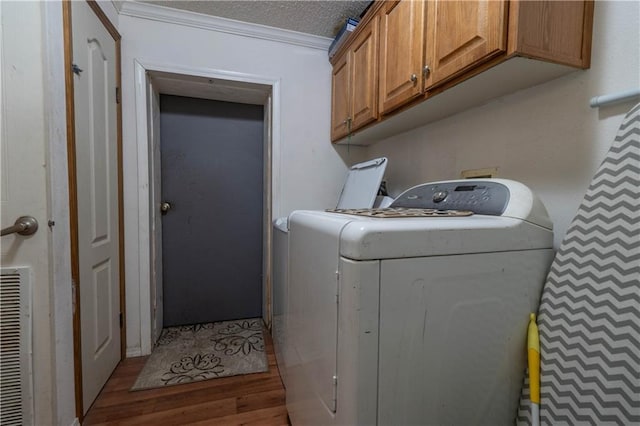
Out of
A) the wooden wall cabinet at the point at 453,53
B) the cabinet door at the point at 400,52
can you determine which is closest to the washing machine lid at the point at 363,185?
the wooden wall cabinet at the point at 453,53

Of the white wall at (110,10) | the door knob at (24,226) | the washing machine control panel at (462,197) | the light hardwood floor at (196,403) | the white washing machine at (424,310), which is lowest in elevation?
the light hardwood floor at (196,403)

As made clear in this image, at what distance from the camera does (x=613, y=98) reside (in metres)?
0.77

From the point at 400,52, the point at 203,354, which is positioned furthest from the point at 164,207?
the point at 400,52

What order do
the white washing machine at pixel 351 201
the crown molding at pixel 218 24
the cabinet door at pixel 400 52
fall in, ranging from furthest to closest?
1. the crown molding at pixel 218 24
2. the white washing machine at pixel 351 201
3. the cabinet door at pixel 400 52

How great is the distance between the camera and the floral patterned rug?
158 cm

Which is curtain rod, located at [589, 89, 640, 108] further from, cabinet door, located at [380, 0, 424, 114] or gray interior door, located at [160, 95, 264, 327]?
gray interior door, located at [160, 95, 264, 327]

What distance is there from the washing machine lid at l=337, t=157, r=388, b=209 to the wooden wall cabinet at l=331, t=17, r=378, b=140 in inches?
10.1

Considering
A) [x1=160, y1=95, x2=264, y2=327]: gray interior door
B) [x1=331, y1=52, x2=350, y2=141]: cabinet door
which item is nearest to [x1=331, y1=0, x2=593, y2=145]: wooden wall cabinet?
[x1=331, y1=52, x2=350, y2=141]: cabinet door

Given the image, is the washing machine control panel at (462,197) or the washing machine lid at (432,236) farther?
the washing machine control panel at (462,197)

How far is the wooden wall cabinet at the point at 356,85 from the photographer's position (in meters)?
1.46

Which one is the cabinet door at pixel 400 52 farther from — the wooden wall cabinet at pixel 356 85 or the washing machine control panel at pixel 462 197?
the washing machine control panel at pixel 462 197

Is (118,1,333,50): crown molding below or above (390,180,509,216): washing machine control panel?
above

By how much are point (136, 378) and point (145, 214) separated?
97cm

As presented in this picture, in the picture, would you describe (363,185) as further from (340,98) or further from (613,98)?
(613,98)
